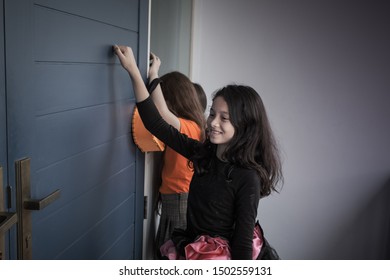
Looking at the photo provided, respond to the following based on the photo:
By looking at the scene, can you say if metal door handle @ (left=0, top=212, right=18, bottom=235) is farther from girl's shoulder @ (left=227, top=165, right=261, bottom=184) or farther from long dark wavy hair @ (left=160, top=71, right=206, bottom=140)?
long dark wavy hair @ (left=160, top=71, right=206, bottom=140)

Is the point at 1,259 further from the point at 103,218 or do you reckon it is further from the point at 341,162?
the point at 341,162

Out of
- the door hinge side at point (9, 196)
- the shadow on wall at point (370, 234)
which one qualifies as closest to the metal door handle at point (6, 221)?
the door hinge side at point (9, 196)

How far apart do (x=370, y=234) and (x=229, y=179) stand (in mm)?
1532

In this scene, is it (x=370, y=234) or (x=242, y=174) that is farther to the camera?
(x=370, y=234)

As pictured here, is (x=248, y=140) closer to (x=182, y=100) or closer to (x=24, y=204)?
(x=182, y=100)

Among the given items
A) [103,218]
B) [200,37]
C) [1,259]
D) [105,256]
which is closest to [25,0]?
[1,259]

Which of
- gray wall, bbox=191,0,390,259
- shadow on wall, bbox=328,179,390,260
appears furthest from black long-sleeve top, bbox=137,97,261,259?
shadow on wall, bbox=328,179,390,260

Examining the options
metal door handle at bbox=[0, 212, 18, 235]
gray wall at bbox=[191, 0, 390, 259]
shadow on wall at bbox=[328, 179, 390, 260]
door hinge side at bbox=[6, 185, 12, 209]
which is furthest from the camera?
shadow on wall at bbox=[328, 179, 390, 260]

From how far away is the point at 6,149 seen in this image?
933 mm

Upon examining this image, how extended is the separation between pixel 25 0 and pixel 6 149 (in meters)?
0.33

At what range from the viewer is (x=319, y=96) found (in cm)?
248

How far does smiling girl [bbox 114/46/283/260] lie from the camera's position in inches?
52.6

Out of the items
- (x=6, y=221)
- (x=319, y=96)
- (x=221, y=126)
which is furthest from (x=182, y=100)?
(x=6, y=221)

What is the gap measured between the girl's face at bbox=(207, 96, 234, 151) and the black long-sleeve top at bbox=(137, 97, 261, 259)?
0.08 m
